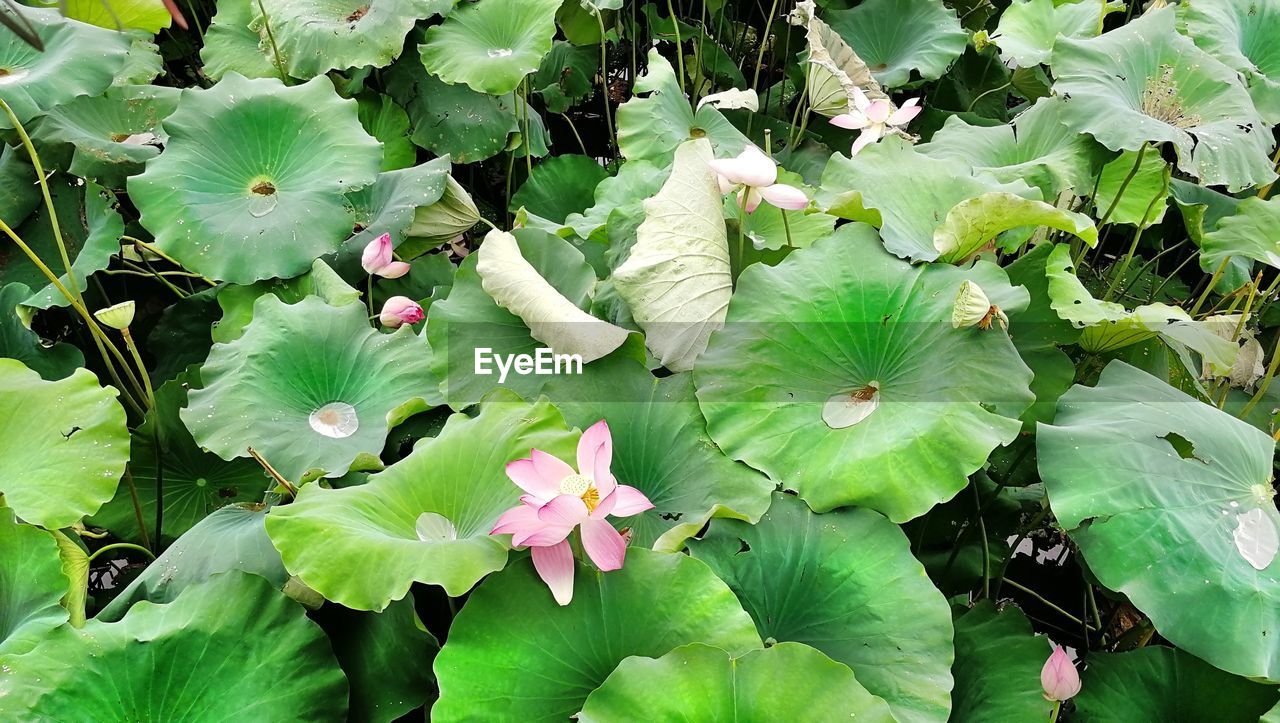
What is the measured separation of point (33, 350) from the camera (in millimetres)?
1452

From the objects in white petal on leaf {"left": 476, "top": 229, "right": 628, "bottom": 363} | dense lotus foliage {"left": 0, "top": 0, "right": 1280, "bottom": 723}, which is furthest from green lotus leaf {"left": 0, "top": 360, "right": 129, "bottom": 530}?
white petal on leaf {"left": 476, "top": 229, "right": 628, "bottom": 363}

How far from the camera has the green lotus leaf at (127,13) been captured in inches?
70.2

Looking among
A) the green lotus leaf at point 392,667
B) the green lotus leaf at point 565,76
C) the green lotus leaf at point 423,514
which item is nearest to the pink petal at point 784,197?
the green lotus leaf at point 423,514

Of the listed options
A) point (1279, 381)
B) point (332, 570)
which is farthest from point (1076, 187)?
point (332, 570)

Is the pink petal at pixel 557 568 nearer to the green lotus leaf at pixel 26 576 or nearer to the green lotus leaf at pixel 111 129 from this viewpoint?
the green lotus leaf at pixel 26 576

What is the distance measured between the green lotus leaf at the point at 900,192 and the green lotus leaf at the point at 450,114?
2.92 ft

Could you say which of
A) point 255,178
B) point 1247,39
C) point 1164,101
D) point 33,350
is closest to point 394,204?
point 255,178

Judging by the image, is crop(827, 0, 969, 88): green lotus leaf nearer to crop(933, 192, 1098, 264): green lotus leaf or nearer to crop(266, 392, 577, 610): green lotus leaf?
crop(933, 192, 1098, 264): green lotus leaf

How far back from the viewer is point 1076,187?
4.08 ft

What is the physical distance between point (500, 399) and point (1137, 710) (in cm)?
74

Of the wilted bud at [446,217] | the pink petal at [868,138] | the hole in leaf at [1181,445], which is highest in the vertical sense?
the pink petal at [868,138]

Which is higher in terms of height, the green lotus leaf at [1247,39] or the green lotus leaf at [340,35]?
the green lotus leaf at [1247,39]

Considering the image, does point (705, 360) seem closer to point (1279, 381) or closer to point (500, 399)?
point (500, 399)

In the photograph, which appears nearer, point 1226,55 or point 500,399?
point 500,399
